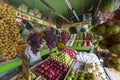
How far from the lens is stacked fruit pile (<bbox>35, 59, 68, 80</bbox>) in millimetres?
2396

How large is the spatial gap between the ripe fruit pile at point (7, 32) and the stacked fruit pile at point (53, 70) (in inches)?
44.8

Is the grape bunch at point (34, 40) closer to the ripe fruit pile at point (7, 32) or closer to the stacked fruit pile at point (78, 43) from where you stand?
the ripe fruit pile at point (7, 32)

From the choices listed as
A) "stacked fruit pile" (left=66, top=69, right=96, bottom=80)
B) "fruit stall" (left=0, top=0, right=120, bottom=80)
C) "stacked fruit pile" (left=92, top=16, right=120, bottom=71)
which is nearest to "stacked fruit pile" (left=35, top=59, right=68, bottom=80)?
"fruit stall" (left=0, top=0, right=120, bottom=80)

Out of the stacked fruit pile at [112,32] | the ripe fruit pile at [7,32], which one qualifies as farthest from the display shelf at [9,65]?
the stacked fruit pile at [112,32]

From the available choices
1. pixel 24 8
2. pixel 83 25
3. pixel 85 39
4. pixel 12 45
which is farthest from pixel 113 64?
pixel 83 25

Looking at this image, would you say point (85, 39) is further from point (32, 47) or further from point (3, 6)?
point (3, 6)

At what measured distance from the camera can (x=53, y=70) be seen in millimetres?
2617

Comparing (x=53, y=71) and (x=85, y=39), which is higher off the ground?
(x=85, y=39)

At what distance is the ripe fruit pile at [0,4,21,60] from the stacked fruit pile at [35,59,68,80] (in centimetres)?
114

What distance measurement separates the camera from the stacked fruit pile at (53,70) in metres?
2.40

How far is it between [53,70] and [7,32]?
1.55 m

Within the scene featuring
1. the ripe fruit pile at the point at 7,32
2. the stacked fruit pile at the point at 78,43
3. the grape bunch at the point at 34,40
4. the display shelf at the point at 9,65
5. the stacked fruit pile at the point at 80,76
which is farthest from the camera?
the stacked fruit pile at the point at 78,43

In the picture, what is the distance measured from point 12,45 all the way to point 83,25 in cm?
610

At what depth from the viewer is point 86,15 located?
7238 mm
